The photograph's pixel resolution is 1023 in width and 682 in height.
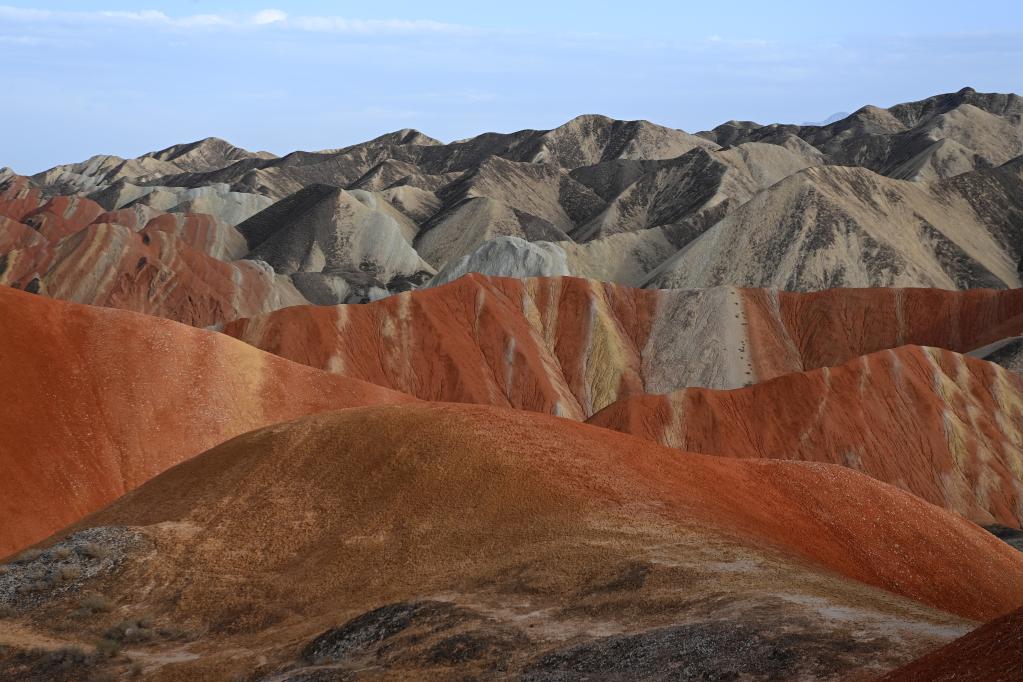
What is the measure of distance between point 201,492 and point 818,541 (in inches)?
697

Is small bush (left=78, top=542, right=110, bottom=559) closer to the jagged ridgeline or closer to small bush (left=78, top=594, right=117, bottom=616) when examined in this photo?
small bush (left=78, top=594, right=117, bottom=616)

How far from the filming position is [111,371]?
4881 centimetres

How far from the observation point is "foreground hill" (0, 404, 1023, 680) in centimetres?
1941

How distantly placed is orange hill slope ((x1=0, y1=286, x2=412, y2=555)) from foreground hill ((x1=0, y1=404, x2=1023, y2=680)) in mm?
11460

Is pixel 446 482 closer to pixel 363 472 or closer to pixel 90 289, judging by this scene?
pixel 363 472

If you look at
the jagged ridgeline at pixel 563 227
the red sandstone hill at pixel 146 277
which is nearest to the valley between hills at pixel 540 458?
the red sandstone hill at pixel 146 277

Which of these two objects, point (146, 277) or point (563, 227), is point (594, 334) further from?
point (563, 227)

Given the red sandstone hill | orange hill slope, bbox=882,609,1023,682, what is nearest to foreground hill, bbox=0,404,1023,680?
orange hill slope, bbox=882,609,1023,682

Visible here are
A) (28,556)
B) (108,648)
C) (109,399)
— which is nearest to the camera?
(108,648)

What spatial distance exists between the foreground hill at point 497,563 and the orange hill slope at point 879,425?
28.4 meters

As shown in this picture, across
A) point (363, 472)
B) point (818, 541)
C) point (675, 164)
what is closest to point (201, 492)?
point (363, 472)

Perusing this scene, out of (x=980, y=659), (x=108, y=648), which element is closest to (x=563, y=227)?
(x=108, y=648)

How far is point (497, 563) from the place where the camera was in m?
25.2

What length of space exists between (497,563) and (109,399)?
28.4 metres
